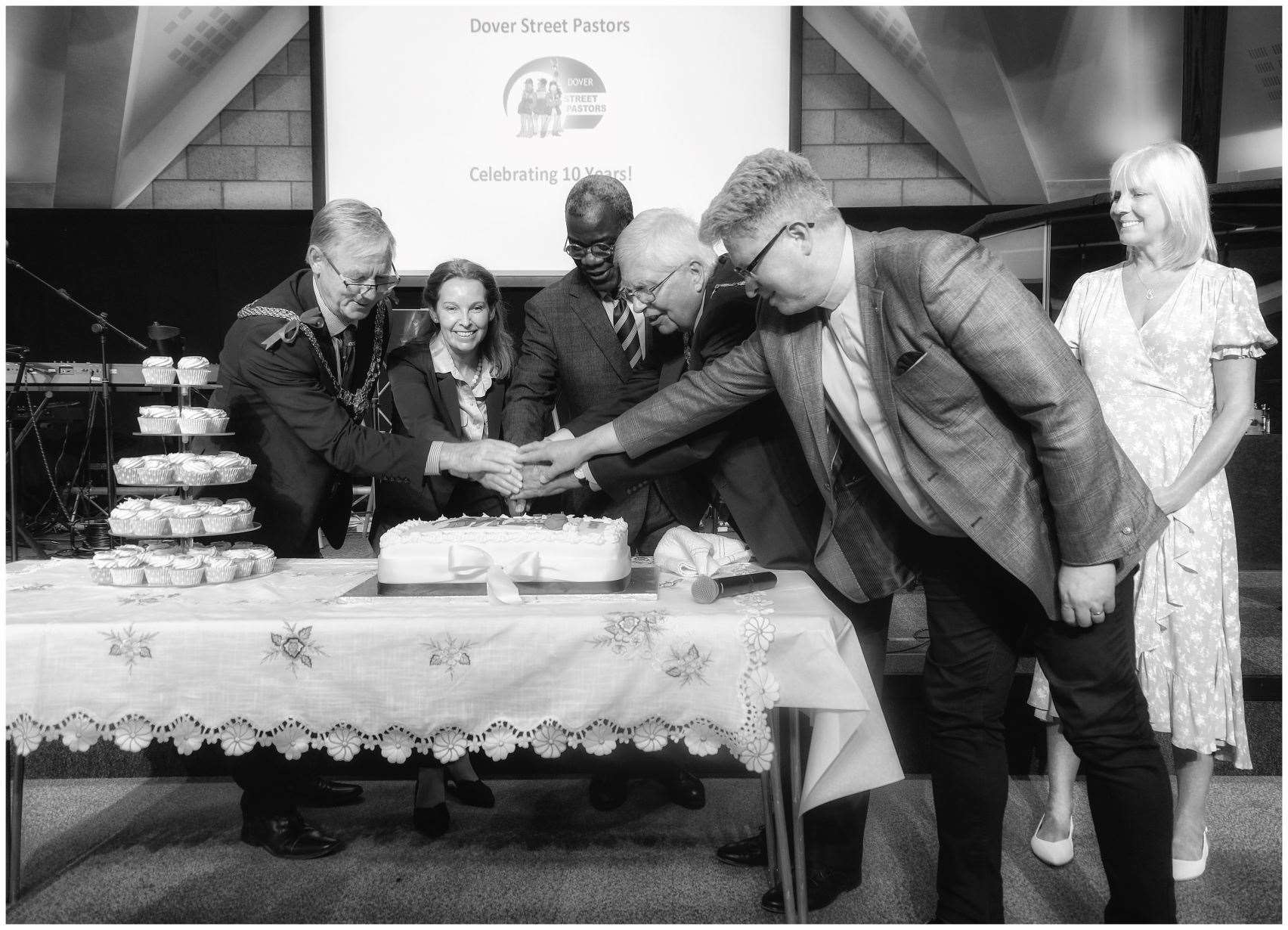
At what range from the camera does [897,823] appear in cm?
244

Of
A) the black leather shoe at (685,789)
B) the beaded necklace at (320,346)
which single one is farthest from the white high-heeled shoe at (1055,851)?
the beaded necklace at (320,346)

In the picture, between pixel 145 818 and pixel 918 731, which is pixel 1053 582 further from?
pixel 145 818

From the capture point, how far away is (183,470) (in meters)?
1.93

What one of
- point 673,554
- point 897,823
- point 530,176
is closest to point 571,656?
point 673,554

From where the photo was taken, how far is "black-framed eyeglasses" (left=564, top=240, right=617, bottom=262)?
258 cm

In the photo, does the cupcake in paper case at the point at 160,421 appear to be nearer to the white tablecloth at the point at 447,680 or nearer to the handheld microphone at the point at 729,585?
the white tablecloth at the point at 447,680

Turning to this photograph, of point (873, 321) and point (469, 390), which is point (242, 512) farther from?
point (873, 321)

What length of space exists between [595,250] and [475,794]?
152cm

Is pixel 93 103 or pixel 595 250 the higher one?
pixel 93 103

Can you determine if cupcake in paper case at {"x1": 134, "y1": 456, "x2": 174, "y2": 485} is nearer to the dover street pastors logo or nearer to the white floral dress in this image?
the white floral dress

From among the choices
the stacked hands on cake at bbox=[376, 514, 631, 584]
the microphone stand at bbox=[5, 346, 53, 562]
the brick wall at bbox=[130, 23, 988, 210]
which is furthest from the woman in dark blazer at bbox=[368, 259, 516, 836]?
the brick wall at bbox=[130, 23, 988, 210]

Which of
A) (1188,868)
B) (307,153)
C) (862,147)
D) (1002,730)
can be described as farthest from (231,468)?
(862,147)

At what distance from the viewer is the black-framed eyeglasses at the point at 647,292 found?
7.09 feet

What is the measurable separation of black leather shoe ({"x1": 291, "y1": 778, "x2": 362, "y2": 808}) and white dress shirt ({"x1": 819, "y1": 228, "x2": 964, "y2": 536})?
1.75 meters
